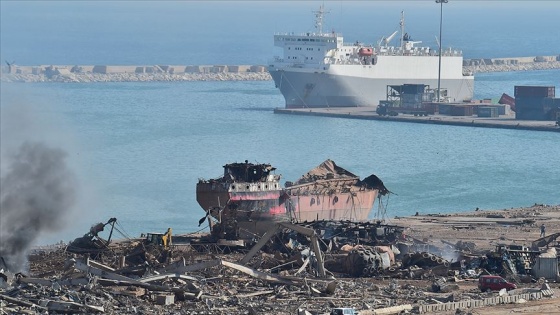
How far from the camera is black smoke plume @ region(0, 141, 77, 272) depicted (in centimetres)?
3247

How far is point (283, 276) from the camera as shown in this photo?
28.9 meters

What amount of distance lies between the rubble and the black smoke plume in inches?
23.5

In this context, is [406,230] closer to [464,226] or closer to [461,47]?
[464,226]

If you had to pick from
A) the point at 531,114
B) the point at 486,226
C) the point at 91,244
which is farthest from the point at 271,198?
the point at 531,114

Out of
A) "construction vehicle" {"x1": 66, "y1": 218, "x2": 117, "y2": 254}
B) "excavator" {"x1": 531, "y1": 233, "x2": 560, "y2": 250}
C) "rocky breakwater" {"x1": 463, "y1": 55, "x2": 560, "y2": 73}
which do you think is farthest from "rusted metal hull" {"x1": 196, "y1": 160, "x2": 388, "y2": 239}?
"rocky breakwater" {"x1": 463, "y1": 55, "x2": 560, "y2": 73}

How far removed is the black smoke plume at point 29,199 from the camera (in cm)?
3247

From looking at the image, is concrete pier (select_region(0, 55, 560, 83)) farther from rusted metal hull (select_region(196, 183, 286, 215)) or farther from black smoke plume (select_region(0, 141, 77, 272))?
black smoke plume (select_region(0, 141, 77, 272))

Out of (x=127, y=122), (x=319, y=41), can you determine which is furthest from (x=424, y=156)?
(x=319, y=41)

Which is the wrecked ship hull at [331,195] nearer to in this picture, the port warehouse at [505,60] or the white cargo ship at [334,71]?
the white cargo ship at [334,71]

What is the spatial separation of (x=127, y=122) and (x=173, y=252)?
64194 millimetres

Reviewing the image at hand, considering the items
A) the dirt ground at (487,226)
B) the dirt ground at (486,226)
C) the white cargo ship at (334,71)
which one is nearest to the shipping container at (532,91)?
the white cargo ship at (334,71)

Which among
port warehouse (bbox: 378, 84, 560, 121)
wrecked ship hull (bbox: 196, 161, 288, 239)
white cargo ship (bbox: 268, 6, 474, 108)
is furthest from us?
white cargo ship (bbox: 268, 6, 474, 108)

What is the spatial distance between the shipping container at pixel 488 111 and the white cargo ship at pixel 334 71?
31.0 feet

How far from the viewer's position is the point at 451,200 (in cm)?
6159
